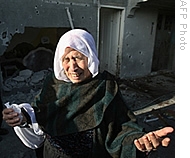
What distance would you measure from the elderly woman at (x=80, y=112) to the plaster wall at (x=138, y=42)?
5494mm

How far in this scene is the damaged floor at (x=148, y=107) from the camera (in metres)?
2.75

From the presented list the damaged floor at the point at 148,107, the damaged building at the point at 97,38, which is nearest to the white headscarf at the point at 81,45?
the damaged floor at the point at 148,107

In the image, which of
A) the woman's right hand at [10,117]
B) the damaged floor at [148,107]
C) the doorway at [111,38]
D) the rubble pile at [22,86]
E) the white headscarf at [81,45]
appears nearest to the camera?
the woman's right hand at [10,117]

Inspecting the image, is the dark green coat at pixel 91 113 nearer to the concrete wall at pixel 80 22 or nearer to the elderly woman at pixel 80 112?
the elderly woman at pixel 80 112

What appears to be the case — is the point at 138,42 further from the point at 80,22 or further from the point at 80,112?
the point at 80,112

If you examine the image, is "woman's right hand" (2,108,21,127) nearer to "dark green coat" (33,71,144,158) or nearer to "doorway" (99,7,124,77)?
"dark green coat" (33,71,144,158)

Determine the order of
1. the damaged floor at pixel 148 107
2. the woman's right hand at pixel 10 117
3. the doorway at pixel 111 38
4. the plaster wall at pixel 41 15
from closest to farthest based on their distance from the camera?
the woman's right hand at pixel 10 117 → the damaged floor at pixel 148 107 → the plaster wall at pixel 41 15 → the doorway at pixel 111 38

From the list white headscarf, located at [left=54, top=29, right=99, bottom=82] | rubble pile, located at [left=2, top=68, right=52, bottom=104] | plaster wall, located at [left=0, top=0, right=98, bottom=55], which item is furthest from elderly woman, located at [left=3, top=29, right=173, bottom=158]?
plaster wall, located at [left=0, top=0, right=98, bottom=55]

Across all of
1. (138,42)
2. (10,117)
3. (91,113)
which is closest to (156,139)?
(91,113)

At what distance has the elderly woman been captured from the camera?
1.19m

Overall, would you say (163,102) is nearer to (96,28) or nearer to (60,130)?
(96,28)

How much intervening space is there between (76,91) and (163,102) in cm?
414

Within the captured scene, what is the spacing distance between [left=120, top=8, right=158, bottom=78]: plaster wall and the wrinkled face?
550cm

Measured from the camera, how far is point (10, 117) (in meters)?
1.07
